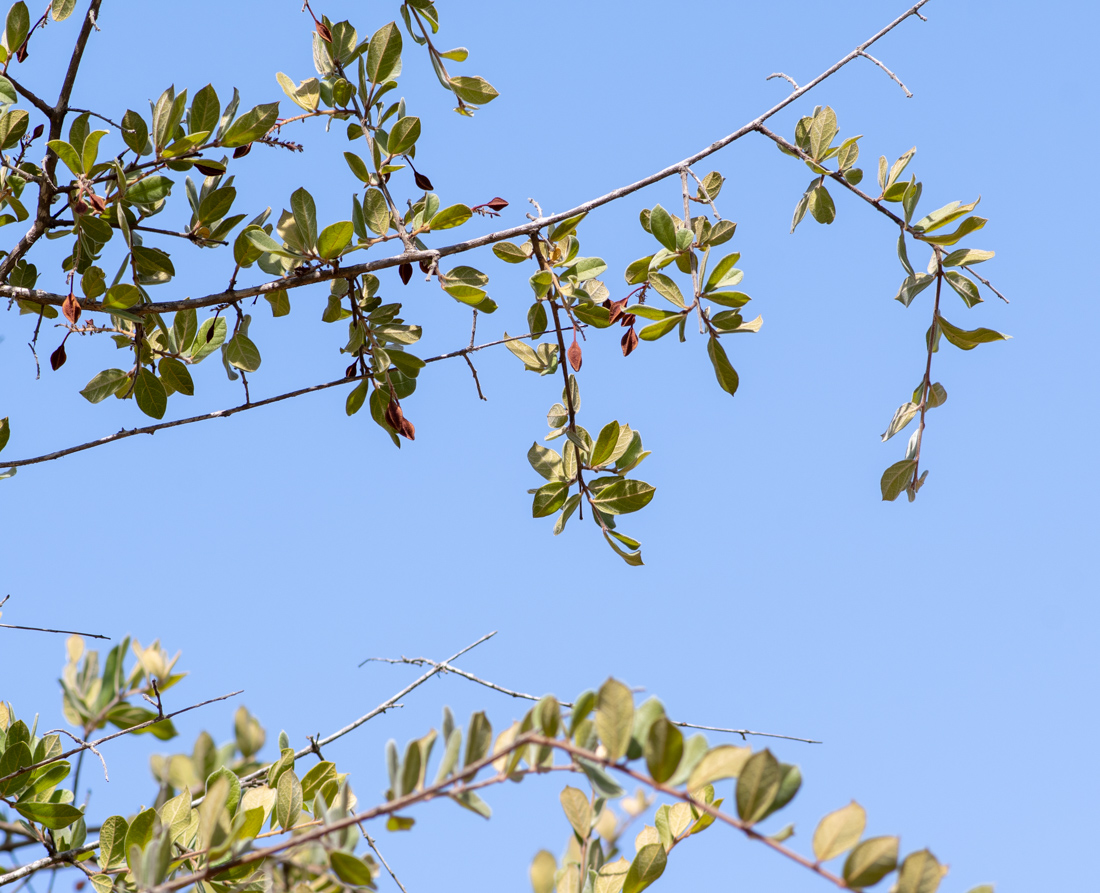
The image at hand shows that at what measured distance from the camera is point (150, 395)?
183cm

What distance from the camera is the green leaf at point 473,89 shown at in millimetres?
1893

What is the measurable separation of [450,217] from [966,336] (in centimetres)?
102

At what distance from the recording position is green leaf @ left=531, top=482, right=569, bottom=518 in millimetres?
1879

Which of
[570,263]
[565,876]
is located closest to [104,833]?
[565,876]

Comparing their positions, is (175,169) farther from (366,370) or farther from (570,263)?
(570,263)

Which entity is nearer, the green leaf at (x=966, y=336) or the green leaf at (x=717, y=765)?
the green leaf at (x=717, y=765)

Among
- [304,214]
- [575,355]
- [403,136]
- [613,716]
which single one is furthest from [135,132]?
[613,716]

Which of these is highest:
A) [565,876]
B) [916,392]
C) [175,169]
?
[175,169]

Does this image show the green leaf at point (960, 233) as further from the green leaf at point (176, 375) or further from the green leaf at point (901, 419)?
the green leaf at point (176, 375)

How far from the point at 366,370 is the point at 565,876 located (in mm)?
1092

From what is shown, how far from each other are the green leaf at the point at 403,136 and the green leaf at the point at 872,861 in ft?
4.77

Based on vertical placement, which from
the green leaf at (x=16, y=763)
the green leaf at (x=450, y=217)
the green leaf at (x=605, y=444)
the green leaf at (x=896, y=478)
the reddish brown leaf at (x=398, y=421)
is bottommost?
the green leaf at (x=16, y=763)

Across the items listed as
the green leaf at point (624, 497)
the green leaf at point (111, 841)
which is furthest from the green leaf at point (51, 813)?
the green leaf at point (624, 497)

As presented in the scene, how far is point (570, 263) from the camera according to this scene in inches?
71.7
